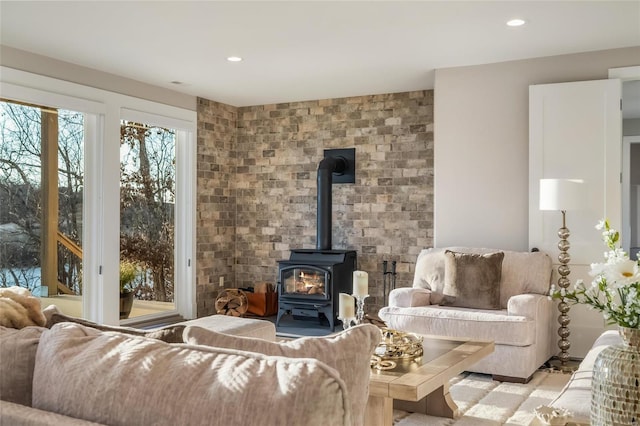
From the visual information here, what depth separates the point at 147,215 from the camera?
649 cm

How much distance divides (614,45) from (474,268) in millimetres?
2122

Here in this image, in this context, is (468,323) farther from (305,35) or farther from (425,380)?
(305,35)

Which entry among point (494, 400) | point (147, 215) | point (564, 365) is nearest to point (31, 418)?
point (494, 400)

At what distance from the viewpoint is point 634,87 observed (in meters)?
6.54

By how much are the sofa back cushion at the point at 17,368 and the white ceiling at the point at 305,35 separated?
9.78 ft

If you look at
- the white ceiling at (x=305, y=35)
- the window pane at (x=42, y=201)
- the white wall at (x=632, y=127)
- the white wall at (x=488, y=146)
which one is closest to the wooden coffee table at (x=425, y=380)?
the white wall at (x=488, y=146)

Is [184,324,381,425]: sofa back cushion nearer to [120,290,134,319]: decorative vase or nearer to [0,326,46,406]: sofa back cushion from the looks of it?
[0,326,46,406]: sofa back cushion

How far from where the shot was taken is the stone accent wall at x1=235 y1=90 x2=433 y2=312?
6613 mm

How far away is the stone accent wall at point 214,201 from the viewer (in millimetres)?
7012

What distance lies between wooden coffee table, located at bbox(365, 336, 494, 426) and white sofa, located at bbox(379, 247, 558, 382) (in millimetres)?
717

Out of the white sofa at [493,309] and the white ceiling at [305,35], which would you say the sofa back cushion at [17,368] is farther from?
the white sofa at [493,309]

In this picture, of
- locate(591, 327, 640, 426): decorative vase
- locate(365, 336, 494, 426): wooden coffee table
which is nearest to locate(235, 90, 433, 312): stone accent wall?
locate(365, 336, 494, 426): wooden coffee table

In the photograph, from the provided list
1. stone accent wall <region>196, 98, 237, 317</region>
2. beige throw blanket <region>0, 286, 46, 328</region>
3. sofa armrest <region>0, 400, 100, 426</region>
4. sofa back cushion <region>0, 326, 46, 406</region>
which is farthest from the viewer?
stone accent wall <region>196, 98, 237, 317</region>

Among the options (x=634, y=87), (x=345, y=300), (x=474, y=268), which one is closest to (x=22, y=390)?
(x=345, y=300)
